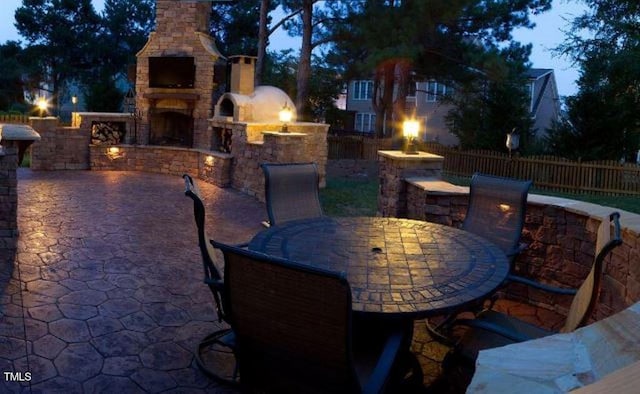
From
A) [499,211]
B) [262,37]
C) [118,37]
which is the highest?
[118,37]

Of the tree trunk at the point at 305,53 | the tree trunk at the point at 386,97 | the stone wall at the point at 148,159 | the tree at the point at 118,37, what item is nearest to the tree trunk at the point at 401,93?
the tree trunk at the point at 386,97

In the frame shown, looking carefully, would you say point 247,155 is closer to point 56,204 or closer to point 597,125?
point 56,204

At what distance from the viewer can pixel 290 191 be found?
481 cm

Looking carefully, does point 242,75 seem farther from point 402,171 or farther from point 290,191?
point 290,191

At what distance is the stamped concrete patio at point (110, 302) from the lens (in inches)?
125

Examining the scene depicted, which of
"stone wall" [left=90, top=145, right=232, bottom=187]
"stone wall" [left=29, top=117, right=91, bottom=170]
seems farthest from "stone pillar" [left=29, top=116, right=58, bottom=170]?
"stone wall" [left=90, top=145, right=232, bottom=187]

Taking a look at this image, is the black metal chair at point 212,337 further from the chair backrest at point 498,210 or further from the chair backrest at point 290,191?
the chair backrest at point 498,210

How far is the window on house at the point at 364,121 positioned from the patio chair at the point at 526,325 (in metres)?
27.0

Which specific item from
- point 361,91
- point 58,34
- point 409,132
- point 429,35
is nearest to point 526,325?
point 409,132

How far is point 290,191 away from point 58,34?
23.9 metres

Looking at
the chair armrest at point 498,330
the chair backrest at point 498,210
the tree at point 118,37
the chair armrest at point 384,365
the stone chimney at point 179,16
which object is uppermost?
the tree at point 118,37

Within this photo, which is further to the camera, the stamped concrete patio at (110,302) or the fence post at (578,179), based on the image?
the fence post at (578,179)

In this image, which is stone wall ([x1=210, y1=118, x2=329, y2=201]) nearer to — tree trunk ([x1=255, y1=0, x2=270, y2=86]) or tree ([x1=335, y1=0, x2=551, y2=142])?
tree ([x1=335, y1=0, x2=551, y2=142])

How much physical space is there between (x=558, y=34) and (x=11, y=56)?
915 inches
